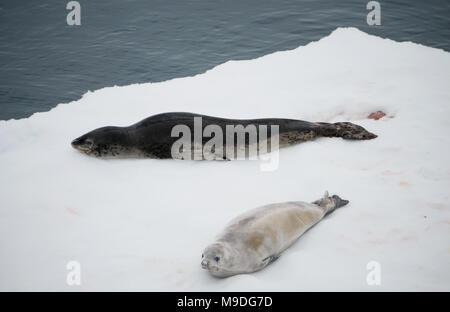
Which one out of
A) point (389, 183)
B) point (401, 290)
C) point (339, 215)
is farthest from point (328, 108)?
point (401, 290)

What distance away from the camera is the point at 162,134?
226 inches

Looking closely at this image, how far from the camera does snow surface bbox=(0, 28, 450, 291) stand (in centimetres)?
355

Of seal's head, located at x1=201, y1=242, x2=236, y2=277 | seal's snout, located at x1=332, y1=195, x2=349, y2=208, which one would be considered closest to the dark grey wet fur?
seal's snout, located at x1=332, y1=195, x2=349, y2=208

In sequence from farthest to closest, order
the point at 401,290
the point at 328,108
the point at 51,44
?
1. the point at 51,44
2. the point at 328,108
3. the point at 401,290

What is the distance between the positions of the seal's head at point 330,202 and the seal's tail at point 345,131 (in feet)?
5.13

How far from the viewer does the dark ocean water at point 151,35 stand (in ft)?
35.1

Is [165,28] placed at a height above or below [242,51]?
above

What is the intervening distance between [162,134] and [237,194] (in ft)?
5.08

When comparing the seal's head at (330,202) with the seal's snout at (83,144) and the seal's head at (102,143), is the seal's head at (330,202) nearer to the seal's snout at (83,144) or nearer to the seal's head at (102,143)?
the seal's head at (102,143)

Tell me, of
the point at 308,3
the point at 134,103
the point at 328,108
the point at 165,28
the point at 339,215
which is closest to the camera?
the point at 339,215

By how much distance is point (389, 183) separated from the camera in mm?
4695

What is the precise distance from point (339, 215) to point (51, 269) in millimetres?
2714

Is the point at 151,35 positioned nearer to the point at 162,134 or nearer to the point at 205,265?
the point at 162,134

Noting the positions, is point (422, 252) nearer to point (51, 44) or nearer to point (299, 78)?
point (299, 78)
